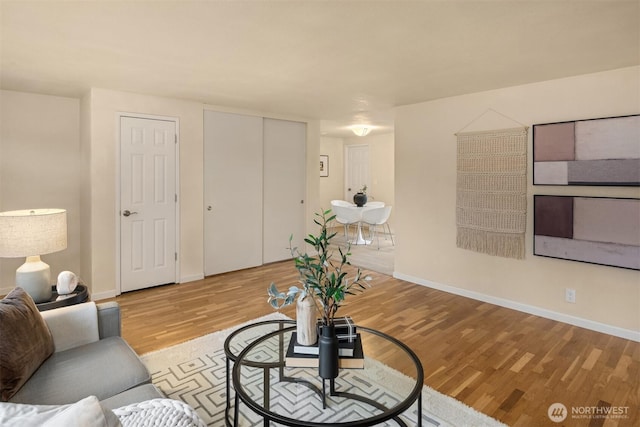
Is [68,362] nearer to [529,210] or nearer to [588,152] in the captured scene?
[529,210]

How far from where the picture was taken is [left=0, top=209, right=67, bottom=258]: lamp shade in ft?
7.06

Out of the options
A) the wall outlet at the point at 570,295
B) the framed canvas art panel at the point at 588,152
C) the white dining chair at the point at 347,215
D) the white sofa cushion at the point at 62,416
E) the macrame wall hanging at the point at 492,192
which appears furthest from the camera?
the white dining chair at the point at 347,215

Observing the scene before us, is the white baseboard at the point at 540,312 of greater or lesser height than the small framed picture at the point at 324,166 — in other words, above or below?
below

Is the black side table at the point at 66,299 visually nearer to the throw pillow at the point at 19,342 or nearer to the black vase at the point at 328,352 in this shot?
the throw pillow at the point at 19,342

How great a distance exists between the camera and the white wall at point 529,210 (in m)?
3.01

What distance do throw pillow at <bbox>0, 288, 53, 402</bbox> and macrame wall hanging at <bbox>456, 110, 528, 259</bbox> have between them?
3670 millimetres

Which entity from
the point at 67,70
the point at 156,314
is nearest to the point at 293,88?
the point at 67,70

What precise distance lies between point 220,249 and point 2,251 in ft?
9.02

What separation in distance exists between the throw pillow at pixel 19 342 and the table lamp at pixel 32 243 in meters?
0.54

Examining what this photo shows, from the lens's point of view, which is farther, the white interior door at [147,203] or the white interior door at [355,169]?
the white interior door at [355,169]

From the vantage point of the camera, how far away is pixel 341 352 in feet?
5.37

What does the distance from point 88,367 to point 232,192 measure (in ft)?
11.2

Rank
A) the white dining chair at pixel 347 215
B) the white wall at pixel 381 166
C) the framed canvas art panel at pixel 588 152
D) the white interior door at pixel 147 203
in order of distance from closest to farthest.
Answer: the framed canvas art panel at pixel 588 152
the white interior door at pixel 147 203
the white dining chair at pixel 347 215
the white wall at pixel 381 166

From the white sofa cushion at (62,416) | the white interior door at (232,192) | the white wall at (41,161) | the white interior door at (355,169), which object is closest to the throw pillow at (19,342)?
the white sofa cushion at (62,416)
